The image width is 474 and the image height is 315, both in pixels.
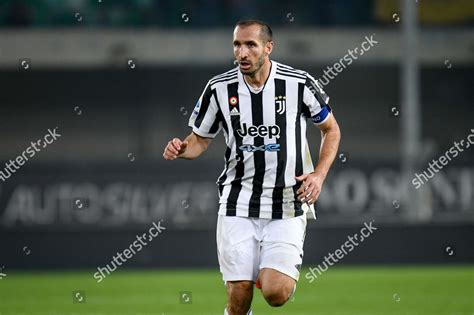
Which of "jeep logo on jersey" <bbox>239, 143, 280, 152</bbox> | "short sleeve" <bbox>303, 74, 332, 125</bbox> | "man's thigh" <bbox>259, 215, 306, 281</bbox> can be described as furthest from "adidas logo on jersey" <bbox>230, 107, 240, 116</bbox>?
"man's thigh" <bbox>259, 215, 306, 281</bbox>

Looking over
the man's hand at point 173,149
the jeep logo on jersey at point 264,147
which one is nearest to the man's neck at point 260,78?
the jeep logo on jersey at point 264,147

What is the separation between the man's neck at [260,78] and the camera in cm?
759

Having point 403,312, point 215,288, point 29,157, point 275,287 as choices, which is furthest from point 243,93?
point 29,157

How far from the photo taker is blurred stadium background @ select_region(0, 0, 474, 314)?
20391mm

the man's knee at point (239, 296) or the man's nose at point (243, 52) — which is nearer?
the man's nose at point (243, 52)

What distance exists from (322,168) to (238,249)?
0.78 meters

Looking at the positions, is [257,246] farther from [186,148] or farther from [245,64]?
[245,64]

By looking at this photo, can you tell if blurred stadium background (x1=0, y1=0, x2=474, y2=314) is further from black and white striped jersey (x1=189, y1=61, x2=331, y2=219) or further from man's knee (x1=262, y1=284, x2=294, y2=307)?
man's knee (x1=262, y1=284, x2=294, y2=307)

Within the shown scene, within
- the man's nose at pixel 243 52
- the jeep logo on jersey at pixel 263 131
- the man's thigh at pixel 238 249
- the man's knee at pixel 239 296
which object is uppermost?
the man's nose at pixel 243 52

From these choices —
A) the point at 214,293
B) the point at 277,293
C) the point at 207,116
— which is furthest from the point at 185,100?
the point at 277,293

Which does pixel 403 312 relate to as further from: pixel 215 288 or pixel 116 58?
pixel 116 58

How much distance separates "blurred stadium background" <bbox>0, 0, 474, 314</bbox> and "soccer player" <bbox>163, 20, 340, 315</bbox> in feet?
35.4

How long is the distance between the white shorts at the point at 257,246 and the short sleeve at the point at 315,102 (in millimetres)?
716

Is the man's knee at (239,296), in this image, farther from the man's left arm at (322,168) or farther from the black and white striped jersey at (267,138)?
the man's left arm at (322,168)
